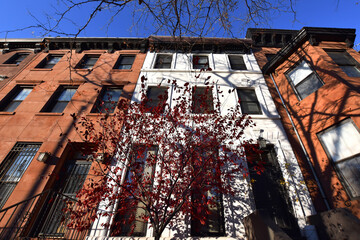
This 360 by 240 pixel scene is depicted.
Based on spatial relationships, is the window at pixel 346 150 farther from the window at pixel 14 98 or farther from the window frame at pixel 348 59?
the window at pixel 14 98

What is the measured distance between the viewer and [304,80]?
322 inches

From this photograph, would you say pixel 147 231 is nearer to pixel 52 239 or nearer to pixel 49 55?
pixel 52 239

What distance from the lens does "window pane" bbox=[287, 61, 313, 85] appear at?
8.22 metres

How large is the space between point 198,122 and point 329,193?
19.6ft

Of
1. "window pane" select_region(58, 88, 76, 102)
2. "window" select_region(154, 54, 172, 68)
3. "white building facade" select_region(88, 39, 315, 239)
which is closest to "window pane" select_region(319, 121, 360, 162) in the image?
"white building facade" select_region(88, 39, 315, 239)

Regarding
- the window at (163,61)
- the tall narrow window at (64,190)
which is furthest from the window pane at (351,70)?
the tall narrow window at (64,190)

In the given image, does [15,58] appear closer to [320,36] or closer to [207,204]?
[207,204]

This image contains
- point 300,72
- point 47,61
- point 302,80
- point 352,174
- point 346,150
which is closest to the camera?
point 352,174

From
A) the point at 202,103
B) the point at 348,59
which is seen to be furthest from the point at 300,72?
the point at 202,103

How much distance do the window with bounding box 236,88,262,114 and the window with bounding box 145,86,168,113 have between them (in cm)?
476

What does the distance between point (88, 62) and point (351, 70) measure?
16996mm

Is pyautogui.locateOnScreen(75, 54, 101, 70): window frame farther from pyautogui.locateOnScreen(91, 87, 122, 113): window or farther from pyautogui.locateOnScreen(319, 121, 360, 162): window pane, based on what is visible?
pyautogui.locateOnScreen(319, 121, 360, 162): window pane

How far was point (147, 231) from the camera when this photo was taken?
5.46 m

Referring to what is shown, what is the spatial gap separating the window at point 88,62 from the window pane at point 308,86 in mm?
14222
